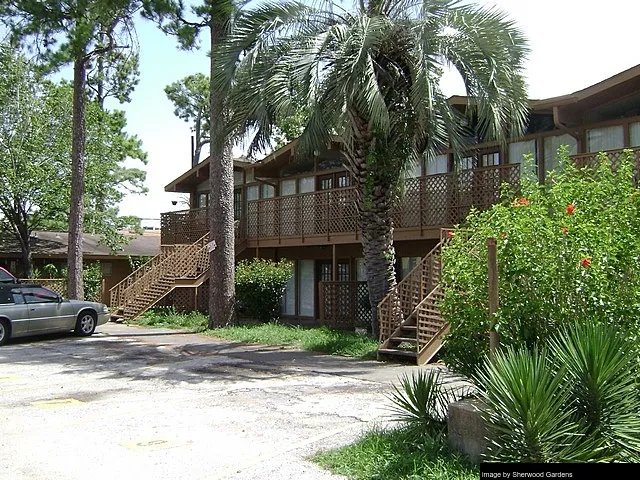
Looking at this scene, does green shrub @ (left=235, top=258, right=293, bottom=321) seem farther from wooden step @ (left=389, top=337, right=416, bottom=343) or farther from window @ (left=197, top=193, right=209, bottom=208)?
wooden step @ (left=389, top=337, right=416, bottom=343)

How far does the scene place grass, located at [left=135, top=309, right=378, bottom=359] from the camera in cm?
1506

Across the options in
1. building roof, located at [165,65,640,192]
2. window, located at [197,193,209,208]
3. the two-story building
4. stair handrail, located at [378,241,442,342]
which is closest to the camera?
stair handrail, located at [378,241,442,342]

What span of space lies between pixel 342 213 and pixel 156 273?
25.7ft

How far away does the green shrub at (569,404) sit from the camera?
16.6ft

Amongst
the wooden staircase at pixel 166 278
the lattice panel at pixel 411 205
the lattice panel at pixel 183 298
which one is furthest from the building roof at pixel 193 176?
the lattice panel at pixel 411 205

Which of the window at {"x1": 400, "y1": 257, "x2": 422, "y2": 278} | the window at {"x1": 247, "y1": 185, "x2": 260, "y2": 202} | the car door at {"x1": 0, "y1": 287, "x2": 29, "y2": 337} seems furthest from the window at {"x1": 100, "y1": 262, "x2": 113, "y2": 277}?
the window at {"x1": 400, "y1": 257, "x2": 422, "y2": 278}

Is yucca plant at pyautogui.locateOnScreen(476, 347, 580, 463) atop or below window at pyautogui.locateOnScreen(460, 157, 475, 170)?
below

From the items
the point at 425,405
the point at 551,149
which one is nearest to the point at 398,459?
the point at 425,405

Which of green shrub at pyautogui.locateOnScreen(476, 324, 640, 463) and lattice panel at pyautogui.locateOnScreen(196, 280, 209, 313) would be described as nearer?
green shrub at pyautogui.locateOnScreen(476, 324, 640, 463)

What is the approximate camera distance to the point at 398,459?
6.06 meters

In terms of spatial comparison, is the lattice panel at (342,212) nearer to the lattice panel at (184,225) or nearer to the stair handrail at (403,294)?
the stair handrail at (403,294)

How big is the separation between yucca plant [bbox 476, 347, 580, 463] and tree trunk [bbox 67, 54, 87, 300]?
67.5ft

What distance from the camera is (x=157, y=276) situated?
2441 cm

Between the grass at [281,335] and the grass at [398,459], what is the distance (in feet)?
24.9
